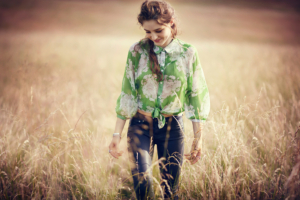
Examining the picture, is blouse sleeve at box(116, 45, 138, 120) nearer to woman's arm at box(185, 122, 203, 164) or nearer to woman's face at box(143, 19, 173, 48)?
woman's face at box(143, 19, 173, 48)

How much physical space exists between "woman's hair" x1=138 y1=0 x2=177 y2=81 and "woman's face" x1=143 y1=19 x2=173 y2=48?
27mm

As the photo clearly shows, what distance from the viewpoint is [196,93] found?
57.8 inches

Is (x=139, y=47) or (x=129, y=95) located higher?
(x=139, y=47)

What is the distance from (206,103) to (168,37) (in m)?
0.65

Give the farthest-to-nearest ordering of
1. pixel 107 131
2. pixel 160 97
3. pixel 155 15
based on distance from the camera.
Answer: pixel 107 131 < pixel 160 97 < pixel 155 15

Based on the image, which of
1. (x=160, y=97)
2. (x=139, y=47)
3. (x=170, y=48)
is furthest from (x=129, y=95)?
(x=170, y=48)

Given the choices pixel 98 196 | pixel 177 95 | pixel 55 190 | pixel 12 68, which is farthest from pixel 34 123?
pixel 12 68

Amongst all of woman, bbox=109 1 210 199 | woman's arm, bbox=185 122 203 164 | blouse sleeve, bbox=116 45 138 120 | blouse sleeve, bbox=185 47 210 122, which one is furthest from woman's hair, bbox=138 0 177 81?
woman's arm, bbox=185 122 203 164

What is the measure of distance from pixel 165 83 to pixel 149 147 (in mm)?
554

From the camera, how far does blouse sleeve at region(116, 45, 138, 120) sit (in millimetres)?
1444

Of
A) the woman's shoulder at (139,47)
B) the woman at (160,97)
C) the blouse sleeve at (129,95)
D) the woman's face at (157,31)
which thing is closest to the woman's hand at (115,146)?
the woman at (160,97)

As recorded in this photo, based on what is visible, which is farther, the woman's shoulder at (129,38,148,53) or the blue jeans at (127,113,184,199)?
the woman's shoulder at (129,38,148,53)

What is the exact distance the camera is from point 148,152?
1436 millimetres

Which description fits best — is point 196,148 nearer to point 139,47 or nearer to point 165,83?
point 165,83
